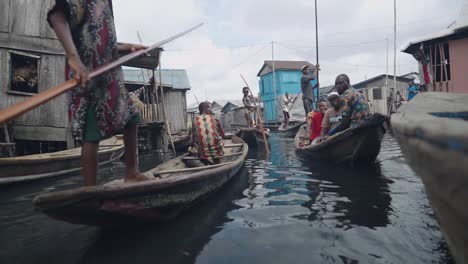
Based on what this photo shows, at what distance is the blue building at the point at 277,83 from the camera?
24109 mm

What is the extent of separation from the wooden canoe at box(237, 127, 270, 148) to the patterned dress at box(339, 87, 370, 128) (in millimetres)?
4946

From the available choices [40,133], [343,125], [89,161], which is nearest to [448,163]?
[89,161]

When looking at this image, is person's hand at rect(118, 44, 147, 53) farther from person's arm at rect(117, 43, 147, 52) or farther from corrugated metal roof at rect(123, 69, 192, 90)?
corrugated metal roof at rect(123, 69, 192, 90)

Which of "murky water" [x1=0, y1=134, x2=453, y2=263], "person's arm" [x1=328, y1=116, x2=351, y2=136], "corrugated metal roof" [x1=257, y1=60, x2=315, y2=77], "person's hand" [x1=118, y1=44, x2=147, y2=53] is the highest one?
"corrugated metal roof" [x1=257, y1=60, x2=315, y2=77]

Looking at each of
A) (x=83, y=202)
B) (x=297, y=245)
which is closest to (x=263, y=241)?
(x=297, y=245)

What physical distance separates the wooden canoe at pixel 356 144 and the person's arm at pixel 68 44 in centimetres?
423

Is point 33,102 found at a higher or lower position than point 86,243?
higher

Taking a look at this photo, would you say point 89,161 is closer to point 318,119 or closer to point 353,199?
point 353,199

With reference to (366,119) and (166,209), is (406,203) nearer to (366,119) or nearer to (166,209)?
(366,119)

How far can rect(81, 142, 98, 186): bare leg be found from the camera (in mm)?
2029

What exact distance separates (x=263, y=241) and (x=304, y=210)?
94 cm

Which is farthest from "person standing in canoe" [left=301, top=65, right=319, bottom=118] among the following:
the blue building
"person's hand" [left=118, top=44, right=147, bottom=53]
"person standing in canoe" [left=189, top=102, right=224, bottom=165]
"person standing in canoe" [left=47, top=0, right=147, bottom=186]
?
the blue building

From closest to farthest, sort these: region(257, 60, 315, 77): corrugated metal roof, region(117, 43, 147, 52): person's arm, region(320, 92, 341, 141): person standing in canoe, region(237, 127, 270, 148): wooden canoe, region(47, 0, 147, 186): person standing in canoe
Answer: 1. region(47, 0, 147, 186): person standing in canoe
2. region(117, 43, 147, 52): person's arm
3. region(320, 92, 341, 141): person standing in canoe
4. region(237, 127, 270, 148): wooden canoe
5. region(257, 60, 315, 77): corrugated metal roof

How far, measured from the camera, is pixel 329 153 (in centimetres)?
559
